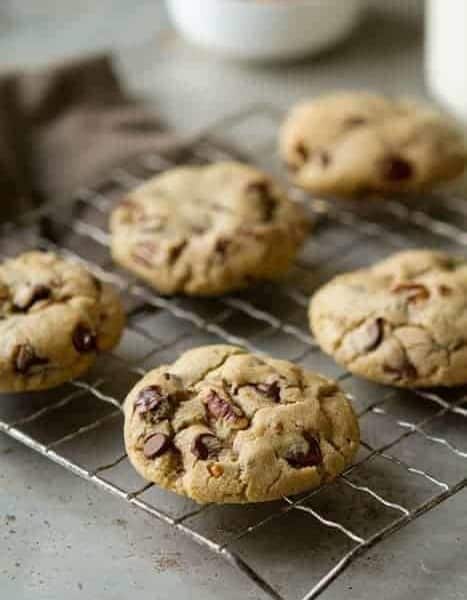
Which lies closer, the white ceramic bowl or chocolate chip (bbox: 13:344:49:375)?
chocolate chip (bbox: 13:344:49:375)

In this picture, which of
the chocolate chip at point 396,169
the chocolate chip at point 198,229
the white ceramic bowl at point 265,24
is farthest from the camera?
the white ceramic bowl at point 265,24

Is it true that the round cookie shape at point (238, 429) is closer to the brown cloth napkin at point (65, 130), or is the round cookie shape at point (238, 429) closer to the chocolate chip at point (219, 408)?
the chocolate chip at point (219, 408)

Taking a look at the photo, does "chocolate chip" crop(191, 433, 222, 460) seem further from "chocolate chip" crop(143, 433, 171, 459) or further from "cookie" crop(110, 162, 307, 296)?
"cookie" crop(110, 162, 307, 296)

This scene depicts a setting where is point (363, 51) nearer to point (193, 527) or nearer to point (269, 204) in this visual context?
point (269, 204)

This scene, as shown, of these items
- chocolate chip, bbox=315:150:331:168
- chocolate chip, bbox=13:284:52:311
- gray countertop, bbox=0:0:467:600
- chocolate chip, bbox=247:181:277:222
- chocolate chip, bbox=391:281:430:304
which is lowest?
gray countertop, bbox=0:0:467:600

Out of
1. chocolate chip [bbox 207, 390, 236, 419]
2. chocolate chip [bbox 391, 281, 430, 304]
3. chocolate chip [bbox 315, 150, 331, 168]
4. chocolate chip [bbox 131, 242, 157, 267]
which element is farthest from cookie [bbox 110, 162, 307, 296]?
chocolate chip [bbox 207, 390, 236, 419]

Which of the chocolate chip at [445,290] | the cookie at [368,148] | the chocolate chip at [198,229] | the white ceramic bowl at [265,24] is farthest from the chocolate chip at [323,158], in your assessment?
the white ceramic bowl at [265,24]
